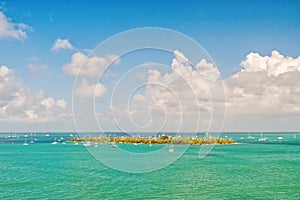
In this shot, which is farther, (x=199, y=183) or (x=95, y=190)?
(x=199, y=183)

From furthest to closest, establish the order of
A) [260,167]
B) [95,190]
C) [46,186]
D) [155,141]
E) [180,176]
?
[155,141] → [260,167] → [180,176] → [46,186] → [95,190]

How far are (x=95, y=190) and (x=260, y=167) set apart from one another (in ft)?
63.1

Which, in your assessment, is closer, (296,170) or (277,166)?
(296,170)

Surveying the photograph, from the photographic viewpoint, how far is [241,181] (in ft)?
89.1

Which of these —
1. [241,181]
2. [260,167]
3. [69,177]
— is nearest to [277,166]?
[260,167]

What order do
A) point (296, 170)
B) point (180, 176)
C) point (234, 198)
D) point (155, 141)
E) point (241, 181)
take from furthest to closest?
point (155, 141)
point (296, 170)
point (180, 176)
point (241, 181)
point (234, 198)

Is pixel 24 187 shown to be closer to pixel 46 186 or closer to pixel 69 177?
pixel 46 186

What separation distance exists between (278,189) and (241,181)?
3556mm

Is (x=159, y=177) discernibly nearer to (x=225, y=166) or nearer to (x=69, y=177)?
(x=69, y=177)

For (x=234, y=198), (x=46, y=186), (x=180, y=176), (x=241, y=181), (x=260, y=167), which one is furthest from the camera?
(x=260, y=167)

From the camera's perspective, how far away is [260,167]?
36.4m

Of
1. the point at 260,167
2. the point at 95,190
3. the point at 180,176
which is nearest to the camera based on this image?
the point at 95,190

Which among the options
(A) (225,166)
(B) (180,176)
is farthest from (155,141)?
(B) (180,176)

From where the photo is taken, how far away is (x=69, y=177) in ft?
96.9
